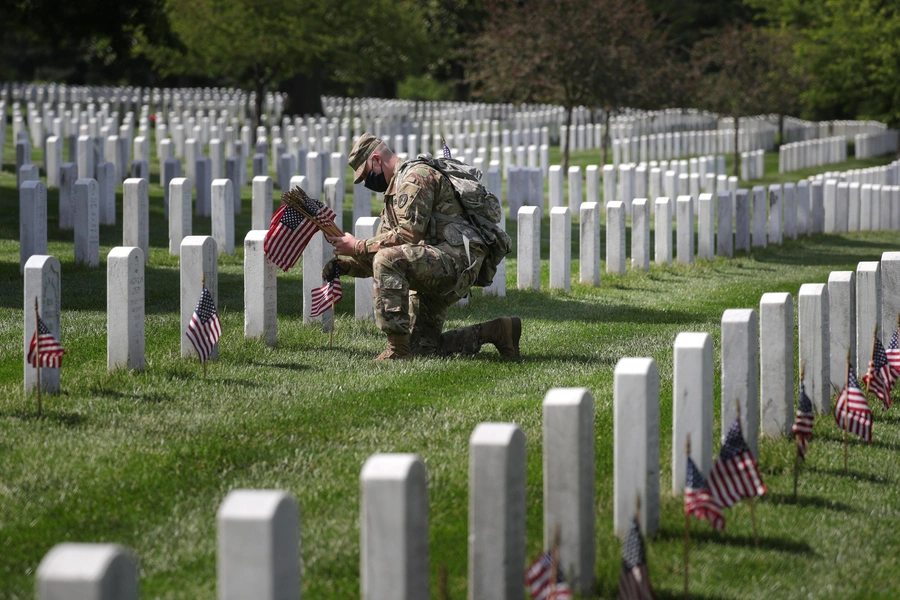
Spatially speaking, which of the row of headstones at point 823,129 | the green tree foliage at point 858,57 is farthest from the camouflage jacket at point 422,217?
the row of headstones at point 823,129

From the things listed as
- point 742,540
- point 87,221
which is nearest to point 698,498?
point 742,540

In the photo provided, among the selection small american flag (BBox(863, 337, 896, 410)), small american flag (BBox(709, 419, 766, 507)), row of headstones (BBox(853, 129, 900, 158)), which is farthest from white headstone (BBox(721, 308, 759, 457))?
row of headstones (BBox(853, 129, 900, 158))

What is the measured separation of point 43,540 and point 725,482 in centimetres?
232

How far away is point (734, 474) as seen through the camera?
13.4 feet

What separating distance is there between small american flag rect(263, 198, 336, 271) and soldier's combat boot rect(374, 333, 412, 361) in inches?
29.5

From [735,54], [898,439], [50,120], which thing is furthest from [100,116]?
[898,439]

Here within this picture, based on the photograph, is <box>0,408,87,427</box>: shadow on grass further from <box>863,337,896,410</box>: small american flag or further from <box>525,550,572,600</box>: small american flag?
<box>863,337,896,410</box>: small american flag

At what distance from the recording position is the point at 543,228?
16234 millimetres

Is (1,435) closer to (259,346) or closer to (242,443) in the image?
(242,443)

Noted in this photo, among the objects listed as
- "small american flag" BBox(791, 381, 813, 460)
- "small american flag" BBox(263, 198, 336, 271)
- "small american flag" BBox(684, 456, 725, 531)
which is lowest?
"small american flag" BBox(684, 456, 725, 531)

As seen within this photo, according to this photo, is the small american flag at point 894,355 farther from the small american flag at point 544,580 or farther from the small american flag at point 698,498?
the small american flag at point 544,580

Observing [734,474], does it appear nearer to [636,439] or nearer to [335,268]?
[636,439]

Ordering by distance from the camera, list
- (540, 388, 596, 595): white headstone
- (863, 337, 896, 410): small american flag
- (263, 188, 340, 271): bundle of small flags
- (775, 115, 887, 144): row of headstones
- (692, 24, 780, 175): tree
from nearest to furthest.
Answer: (540, 388, 596, 595): white headstone
(863, 337, 896, 410): small american flag
(263, 188, 340, 271): bundle of small flags
(692, 24, 780, 175): tree
(775, 115, 887, 144): row of headstones

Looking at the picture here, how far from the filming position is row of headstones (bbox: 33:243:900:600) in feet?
8.66
